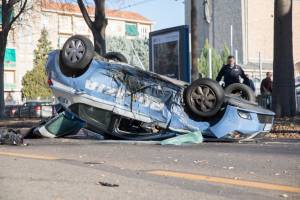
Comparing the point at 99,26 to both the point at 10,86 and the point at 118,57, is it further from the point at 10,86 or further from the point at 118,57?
the point at 10,86

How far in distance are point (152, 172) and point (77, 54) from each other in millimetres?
4608

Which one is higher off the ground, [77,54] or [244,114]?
[77,54]

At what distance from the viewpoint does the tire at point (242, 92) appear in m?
12.0

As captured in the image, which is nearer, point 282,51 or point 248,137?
point 248,137

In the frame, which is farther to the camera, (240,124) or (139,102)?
(139,102)

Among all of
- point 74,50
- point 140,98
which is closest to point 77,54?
point 74,50

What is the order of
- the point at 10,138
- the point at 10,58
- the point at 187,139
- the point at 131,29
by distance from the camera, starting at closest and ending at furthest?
the point at 187,139 → the point at 10,138 → the point at 10,58 → the point at 131,29

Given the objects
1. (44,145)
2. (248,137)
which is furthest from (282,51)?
(44,145)

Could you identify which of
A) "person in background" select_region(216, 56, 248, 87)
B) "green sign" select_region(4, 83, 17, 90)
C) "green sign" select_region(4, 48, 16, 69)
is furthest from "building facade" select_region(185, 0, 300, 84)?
"person in background" select_region(216, 56, 248, 87)

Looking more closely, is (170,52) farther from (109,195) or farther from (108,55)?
(109,195)

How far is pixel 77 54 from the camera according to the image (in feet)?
37.1

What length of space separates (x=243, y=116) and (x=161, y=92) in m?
1.62

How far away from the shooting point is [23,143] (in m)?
11.9

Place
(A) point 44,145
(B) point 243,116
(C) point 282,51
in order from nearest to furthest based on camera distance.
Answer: (B) point 243,116 < (A) point 44,145 < (C) point 282,51
